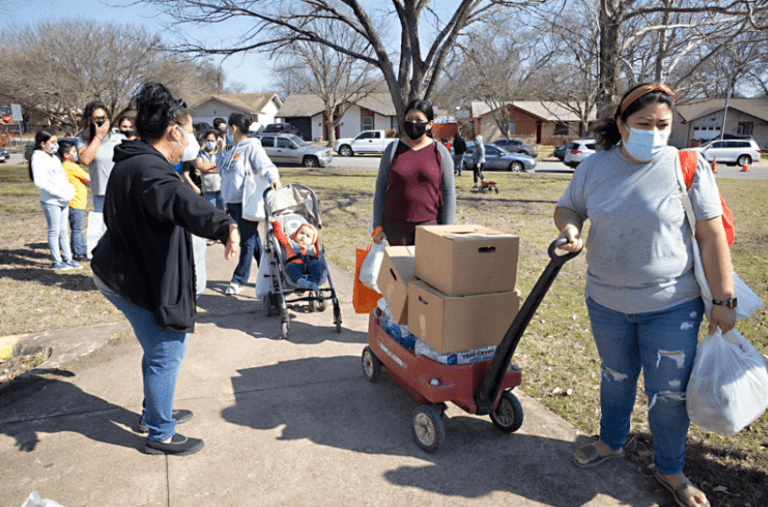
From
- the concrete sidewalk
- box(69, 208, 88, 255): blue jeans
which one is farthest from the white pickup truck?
the concrete sidewalk

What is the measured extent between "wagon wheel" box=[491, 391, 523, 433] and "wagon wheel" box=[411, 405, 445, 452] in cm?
43

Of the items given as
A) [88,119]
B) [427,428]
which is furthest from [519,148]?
[427,428]

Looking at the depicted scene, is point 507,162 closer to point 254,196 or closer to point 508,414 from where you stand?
point 254,196

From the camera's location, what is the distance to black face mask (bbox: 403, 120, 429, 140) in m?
3.96

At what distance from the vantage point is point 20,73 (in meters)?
37.7

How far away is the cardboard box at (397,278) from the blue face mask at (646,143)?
1.50 meters

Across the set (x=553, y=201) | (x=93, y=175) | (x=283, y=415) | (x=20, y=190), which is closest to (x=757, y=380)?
(x=283, y=415)

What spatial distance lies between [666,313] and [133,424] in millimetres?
3288

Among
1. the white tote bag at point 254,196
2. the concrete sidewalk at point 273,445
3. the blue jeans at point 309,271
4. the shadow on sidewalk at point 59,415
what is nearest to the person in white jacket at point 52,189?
the white tote bag at point 254,196

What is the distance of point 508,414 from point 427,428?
560 mm

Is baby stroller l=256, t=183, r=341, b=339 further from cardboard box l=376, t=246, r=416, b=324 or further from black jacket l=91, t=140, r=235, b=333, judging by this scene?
black jacket l=91, t=140, r=235, b=333

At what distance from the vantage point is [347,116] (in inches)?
2266

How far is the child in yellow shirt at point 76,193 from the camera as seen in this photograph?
7.62 metres

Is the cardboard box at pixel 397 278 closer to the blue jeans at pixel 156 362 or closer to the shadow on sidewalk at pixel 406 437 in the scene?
the shadow on sidewalk at pixel 406 437
